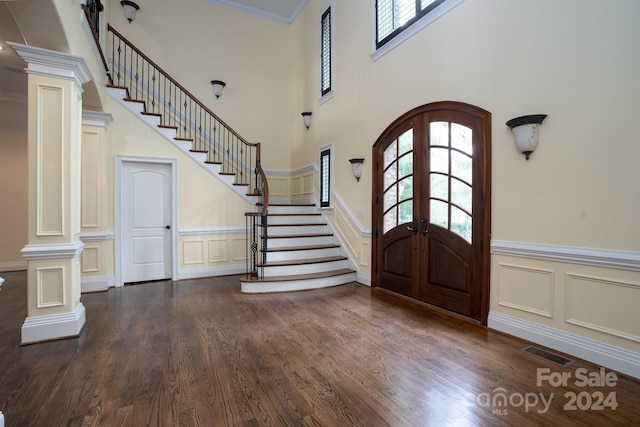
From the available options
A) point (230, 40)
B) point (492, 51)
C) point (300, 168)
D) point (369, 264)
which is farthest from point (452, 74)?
point (230, 40)

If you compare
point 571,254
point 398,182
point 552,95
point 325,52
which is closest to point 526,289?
point 571,254

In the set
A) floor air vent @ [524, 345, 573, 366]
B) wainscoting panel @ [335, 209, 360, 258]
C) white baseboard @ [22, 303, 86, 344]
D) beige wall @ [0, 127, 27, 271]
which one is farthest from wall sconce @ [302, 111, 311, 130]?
beige wall @ [0, 127, 27, 271]

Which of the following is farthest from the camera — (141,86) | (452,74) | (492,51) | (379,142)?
(141,86)

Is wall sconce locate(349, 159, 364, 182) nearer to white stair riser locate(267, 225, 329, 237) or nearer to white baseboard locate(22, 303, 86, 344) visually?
white stair riser locate(267, 225, 329, 237)

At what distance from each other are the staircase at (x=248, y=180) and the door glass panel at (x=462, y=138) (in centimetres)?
263

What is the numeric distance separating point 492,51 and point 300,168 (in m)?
4.55

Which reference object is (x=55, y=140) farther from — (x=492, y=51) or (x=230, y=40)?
(x=230, y=40)

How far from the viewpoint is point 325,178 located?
20.6 ft

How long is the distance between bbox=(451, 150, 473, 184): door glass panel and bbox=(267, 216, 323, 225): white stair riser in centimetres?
310

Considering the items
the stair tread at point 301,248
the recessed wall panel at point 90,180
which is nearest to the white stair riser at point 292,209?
A: the stair tread at point 301,248

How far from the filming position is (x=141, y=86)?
6.02 m

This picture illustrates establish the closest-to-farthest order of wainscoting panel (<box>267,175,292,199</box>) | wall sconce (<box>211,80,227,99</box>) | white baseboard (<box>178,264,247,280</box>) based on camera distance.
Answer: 1. white baseboard (<box>178,264,247,280</box>)
2. wall sconce (<box>211,80,227,99</box>)
3. wainscoting panel (<box>267,175,292,199</box>)

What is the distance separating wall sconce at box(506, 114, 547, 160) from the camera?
274cm

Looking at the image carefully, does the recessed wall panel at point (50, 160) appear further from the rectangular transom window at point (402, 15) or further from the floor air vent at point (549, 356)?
the floor air vent at point (549, 356)
